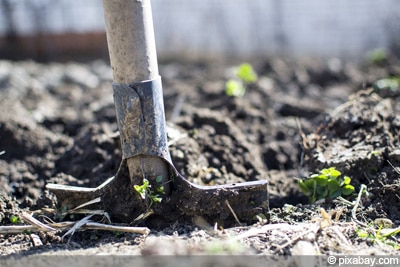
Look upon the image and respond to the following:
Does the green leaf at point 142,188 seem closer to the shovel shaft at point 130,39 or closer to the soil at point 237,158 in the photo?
the soil at point 237,158

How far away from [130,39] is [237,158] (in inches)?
47.5

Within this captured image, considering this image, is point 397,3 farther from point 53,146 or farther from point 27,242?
point 27,242

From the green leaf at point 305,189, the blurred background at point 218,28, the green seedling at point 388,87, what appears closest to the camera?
the green leaf at point 305,189

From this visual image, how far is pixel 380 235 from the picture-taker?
7.63 feet

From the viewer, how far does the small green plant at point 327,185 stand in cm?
262

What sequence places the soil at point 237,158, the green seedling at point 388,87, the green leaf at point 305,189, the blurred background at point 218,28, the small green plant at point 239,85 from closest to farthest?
the soil at point 237,158 → the green leaf at point 305,189 → the green seedling at point 388,87 → the small green plant at point 239,85 → the blurred background at point 218,28

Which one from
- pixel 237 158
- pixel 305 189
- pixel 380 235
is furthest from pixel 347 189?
pixel 237 158

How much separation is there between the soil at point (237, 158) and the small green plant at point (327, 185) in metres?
0.06

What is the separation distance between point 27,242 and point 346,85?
160 inches

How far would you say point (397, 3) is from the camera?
9023 millimetres

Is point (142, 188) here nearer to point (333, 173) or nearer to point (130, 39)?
point (130, 39)

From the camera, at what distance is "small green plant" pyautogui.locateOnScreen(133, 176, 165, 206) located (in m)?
2.35

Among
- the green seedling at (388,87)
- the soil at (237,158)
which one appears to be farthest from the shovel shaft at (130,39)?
the green seedling at (388,87)

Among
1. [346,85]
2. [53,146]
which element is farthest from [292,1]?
[53,146]
